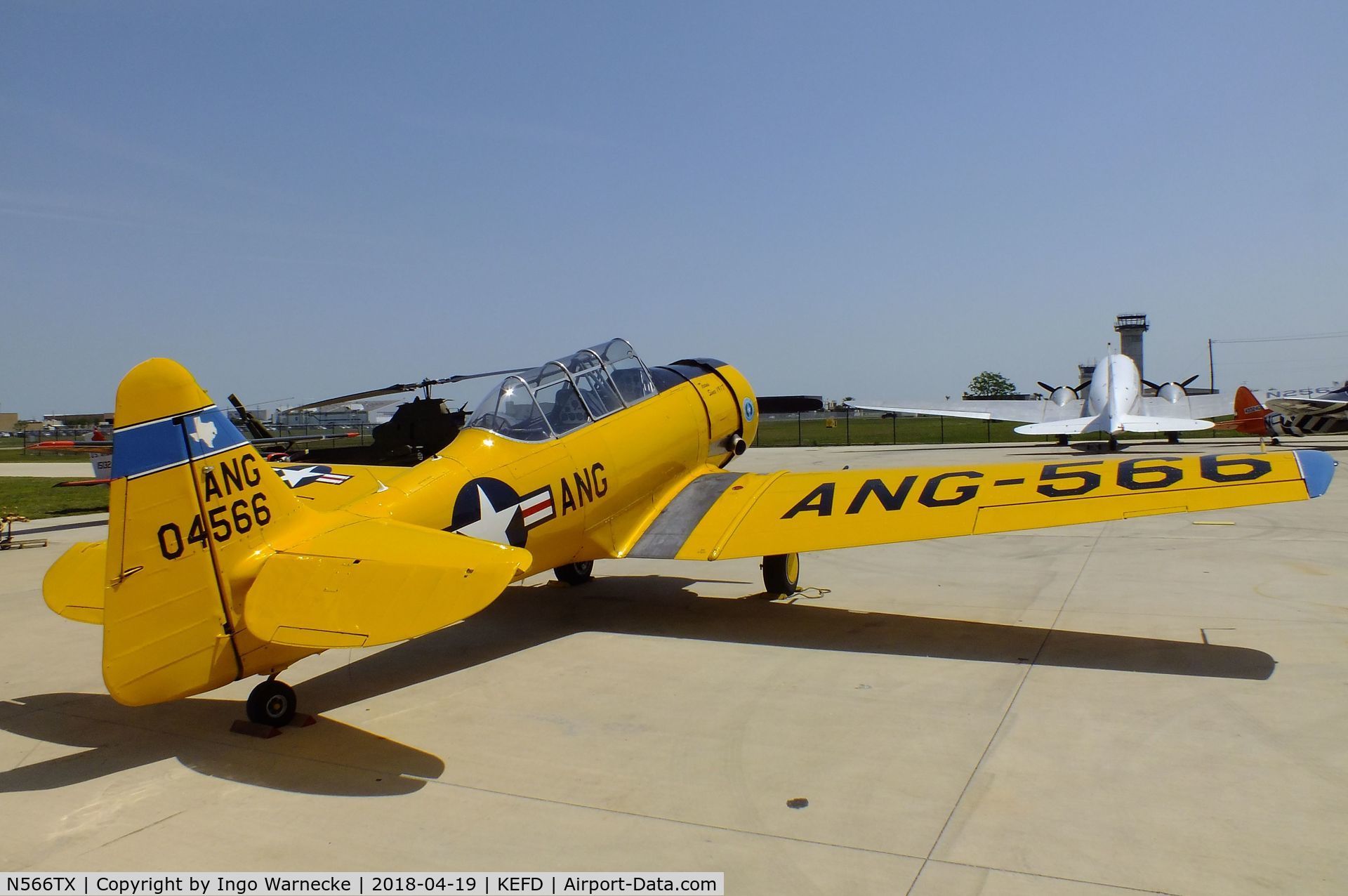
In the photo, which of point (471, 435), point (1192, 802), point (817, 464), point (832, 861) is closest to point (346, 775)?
point (832, 861)

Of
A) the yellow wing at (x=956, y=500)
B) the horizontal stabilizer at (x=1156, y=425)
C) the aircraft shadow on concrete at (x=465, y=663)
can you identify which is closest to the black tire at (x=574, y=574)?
the aircraft shadow on concrete at (x=465, y=663)

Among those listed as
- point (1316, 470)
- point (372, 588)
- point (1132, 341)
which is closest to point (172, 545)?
point (372, 588)

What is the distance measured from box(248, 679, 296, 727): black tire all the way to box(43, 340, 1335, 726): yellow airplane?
1 centimetres

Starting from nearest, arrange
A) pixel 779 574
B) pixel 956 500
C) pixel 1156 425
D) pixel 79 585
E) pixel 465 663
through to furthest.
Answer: pixel 79 585 < pixel 465 663 < pixel 956 500 < pixel 779 574 < pixel 1156 425

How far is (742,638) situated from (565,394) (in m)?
2.62

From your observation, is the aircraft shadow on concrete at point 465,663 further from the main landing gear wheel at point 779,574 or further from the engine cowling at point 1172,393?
the engine cowling at point 1172,393

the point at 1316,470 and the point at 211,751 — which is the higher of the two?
the point at 1316,470

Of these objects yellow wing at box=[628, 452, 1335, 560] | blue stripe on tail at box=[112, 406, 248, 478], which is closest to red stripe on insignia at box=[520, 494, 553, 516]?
yellow wing at box=[628, 452, 1335, 560]

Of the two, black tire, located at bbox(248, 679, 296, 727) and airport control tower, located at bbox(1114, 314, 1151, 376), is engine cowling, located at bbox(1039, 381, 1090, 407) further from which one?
airport control tower, located at bbox(1114, 314, 1151, 376)

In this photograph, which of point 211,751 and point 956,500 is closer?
point 211,751

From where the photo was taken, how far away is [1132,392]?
3002cm

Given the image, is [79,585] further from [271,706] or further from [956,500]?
[956,500]

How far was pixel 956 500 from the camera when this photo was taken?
7.22 metres

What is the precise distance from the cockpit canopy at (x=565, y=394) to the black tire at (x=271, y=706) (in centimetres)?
260
